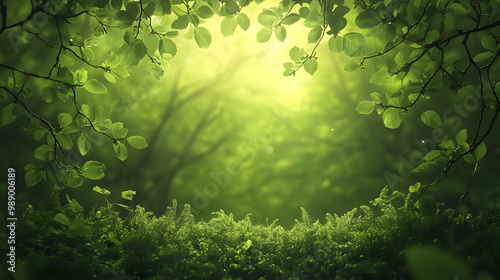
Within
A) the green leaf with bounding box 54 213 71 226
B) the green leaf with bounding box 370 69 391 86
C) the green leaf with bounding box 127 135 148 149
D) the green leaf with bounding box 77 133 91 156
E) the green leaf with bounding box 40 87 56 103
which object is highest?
the green leaf with bounding box 370 69 391 86

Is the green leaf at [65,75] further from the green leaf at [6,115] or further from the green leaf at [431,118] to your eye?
the green leaf at [431,118]

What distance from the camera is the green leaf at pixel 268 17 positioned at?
2410mm

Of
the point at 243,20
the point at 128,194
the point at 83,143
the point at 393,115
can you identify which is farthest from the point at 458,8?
the point at 128,194

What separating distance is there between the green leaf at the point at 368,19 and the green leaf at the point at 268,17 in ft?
1.87

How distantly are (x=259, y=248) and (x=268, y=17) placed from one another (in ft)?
7.71

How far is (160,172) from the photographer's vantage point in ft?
26.1

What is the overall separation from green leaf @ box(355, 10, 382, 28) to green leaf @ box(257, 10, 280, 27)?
0.57m

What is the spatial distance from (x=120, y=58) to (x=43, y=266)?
1.65 m

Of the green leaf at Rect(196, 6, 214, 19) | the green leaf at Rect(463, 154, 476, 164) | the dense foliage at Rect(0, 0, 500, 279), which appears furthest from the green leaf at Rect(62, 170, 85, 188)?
the green leaf at Rect(463, 154, 476, 164)

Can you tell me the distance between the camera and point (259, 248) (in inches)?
143

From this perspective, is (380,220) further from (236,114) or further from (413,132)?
(236,114)

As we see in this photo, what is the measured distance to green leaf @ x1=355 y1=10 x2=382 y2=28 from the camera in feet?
7.86

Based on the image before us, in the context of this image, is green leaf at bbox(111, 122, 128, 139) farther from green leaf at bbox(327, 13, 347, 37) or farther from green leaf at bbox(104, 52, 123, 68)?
green leaf at bbox(327, 13, 347, 37)

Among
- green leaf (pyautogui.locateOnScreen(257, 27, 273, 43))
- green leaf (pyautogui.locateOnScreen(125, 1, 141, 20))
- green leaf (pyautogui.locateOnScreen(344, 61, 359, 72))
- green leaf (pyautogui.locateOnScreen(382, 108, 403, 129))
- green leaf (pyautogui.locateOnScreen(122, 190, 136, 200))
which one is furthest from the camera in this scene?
green leaf (pyautogui.locateOnScreen(122, 190, 136, 200))
